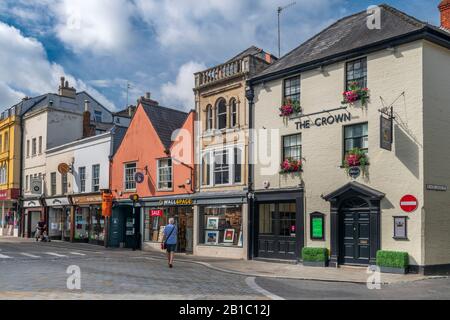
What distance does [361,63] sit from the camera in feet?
62.5

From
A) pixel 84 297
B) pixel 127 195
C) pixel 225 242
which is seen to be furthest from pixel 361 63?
pixel 127 195

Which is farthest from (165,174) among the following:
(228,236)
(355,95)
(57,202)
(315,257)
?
(57,202)

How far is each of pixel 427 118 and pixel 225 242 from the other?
10824 millimetres

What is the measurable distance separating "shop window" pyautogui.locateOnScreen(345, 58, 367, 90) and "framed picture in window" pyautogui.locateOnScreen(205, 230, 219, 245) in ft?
31.1

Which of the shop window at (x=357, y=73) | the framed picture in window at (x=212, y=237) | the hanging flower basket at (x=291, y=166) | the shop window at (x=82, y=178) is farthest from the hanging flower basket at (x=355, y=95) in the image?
the shop window at (x=82, y=178)

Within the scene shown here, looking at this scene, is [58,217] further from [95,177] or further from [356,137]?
[356,137]

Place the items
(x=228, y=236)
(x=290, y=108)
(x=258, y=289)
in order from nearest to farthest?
(x=258, y=289) < (x=290, y=108) < (x=228, y=236)

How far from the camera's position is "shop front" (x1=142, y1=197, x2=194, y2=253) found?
86.0 ft

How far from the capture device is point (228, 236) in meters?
23.9

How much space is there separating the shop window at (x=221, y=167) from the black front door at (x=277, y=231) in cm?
251

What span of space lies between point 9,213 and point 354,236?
35.4 metres

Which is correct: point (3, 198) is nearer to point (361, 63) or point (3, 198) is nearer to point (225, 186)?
point (225, 186)

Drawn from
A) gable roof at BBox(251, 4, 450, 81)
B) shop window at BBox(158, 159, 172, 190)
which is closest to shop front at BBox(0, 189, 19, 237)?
shop window at BBox(158, 159, 172, 190)
